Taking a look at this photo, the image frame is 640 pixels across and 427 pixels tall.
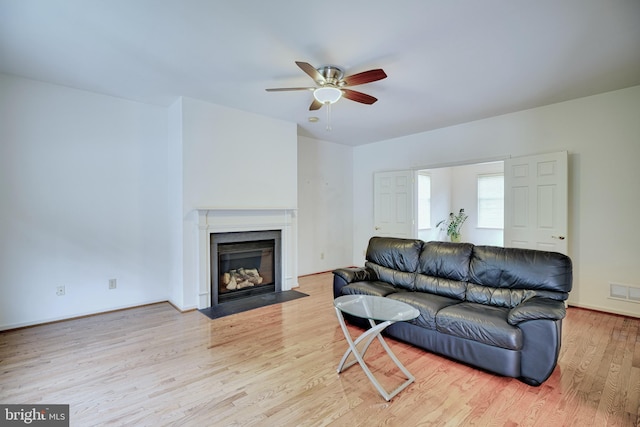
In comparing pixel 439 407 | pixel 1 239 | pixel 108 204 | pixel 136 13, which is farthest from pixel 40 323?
pixel 439 407

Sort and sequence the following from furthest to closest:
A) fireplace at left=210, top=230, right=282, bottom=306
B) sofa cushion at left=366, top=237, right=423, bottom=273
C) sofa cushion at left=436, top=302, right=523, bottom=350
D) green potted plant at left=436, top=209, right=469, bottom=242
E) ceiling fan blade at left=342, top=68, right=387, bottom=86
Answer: green potted plant at left=436, top=209, right=469, bottom=242, fireplace at left=210, top=230, right=282, bottom=306, sofa cushion at left=366, top=237, right=423, bottom=273, ceiling fan blade at left=342, top=68, right=387, bottom=86, sofa cushion at left=436, top=302, right=523, bottom=350

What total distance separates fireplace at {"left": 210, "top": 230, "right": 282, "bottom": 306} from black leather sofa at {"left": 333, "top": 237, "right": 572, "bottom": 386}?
4.99ft

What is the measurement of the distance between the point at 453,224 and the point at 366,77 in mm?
5619

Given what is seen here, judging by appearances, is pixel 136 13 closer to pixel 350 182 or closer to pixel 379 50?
pixel 379 50

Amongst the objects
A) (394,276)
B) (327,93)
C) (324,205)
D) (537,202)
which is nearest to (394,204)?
(324,205)

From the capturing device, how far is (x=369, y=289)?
10.6ft

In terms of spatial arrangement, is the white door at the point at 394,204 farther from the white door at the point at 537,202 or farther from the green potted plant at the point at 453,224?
the green potted plant at the point at 453,224

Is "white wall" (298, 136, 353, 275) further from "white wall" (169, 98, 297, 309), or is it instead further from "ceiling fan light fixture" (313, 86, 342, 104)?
"ceiling fan light fixture" (313, 86, 342, 104)

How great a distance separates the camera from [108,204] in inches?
151

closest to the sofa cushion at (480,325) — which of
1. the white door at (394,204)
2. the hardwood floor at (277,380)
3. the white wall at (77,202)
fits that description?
the hardwood floor at (277,380)

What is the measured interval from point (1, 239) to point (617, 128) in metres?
7.37

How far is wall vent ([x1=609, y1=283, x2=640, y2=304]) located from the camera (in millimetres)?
3557
